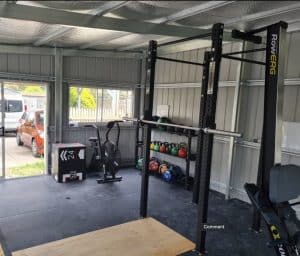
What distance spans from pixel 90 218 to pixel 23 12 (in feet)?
9.58

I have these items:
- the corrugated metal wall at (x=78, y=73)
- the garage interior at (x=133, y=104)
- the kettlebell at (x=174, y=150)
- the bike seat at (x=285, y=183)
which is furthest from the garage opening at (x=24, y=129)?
the bike seat at (x=285, y=183)

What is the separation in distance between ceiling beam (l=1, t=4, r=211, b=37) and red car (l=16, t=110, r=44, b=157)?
4.22 meters

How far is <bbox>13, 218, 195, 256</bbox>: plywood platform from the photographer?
10.3 ft

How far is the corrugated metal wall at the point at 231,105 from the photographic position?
4.40 m

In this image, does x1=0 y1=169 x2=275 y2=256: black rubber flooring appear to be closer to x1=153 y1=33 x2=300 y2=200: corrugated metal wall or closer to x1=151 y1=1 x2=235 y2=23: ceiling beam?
x1=153 y1=33 x2=300 y2=200: corrugated metal wall

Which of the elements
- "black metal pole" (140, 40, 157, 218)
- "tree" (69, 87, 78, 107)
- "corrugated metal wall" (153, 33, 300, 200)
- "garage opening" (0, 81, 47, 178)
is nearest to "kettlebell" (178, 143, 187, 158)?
"corrugated metal wall" (153, 33, 300, 200)

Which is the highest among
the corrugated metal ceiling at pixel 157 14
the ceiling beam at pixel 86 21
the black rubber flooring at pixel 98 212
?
the corrugated metal ceiling at pixel 157 14

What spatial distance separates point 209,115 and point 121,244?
6.05 feet

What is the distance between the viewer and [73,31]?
14.7 ft

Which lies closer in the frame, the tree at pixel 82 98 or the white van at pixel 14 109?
the tree at pixel 82 98

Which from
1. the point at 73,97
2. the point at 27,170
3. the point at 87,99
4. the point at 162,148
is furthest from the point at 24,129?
the point at 162,148

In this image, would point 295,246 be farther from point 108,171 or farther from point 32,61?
point 32,61

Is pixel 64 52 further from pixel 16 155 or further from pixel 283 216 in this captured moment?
pixel 283 216

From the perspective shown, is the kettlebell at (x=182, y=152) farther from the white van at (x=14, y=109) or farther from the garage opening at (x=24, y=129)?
the white van at (x=14, y=109)
